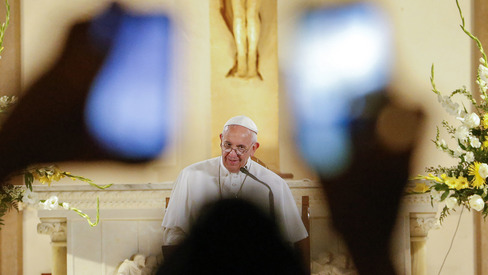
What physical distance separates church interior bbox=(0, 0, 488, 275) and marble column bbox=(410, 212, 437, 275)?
0.38 meters

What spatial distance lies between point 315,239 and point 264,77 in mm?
1259

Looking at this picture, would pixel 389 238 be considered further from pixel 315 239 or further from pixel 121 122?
pixel 121 122

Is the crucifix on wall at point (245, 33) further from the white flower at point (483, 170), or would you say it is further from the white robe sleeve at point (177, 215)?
the white flower at point (483, 170)

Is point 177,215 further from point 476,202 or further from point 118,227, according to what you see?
point 476,202

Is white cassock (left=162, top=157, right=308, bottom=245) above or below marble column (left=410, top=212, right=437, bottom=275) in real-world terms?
above

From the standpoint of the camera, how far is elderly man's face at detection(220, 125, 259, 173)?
10.5ft

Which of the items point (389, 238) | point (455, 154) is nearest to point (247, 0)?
point (389, 238)

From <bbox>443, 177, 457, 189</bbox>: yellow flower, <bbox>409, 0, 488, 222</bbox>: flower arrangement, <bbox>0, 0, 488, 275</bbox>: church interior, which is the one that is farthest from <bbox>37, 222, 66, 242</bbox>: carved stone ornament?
<bbox>443, 177, 457, 189</bbox>: yellow flower

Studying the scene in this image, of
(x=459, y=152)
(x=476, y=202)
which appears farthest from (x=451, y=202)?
(x=459, y=152)

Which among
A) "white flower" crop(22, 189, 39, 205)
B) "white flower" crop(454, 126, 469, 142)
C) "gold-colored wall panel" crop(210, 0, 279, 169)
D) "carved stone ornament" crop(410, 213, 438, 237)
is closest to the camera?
"white flower" crop(454, 126, 469, 142)

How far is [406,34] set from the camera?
4527 millimetres

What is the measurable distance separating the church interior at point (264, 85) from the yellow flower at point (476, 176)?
2118mm

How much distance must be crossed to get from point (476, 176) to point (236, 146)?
1.41 metres

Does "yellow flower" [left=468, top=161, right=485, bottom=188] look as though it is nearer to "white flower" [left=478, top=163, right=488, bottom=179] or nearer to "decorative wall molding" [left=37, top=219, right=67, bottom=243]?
"white flower" [left=478, top=163, right=488, bottom=179]
